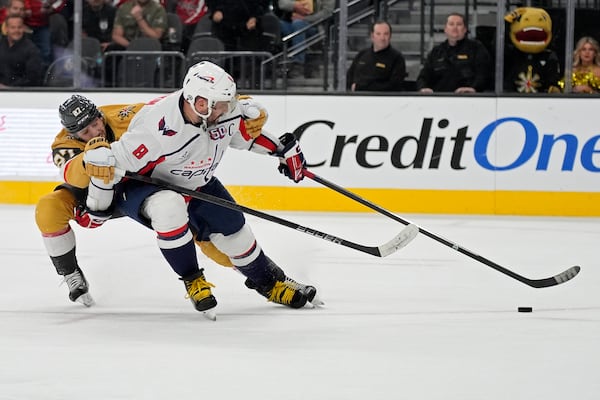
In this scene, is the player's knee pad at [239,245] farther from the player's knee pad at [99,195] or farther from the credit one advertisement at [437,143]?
the credit one advertisement at [437,143]

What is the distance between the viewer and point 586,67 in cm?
824

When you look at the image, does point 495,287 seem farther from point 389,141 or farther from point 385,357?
point 389,141

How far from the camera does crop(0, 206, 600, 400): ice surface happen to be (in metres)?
3.04

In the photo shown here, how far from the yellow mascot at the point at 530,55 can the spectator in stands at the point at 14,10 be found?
3679 mm

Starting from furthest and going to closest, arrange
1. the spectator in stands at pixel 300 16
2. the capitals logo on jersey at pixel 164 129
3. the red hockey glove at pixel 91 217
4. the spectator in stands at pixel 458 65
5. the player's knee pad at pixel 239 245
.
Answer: the spectator in stands at pixel 300 16 < the spectator in stands at pixel 458 65 < the player's knee pad at pixel 239 245 < the red hockey glove at pixel 91 217 < the capitals logo on jersey at pixel 164 129

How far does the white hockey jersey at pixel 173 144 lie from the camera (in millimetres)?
4094

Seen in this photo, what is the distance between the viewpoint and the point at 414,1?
28.1 ft

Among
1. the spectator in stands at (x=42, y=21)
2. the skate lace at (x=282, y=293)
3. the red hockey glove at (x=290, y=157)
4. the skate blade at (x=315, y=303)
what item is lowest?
the skate blade at (x=315, y=303)

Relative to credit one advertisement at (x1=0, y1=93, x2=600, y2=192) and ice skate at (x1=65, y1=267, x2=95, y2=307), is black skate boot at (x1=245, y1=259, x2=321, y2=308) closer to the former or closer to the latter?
ice skate at (x1=65, y1=267, x2=95, y2=307)

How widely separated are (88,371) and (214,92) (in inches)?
46.2

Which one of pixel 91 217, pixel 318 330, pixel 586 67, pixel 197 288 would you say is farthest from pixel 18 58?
pixel 318 330

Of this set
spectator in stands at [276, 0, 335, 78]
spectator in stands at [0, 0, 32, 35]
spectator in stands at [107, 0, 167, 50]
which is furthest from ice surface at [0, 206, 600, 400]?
spectator in stands at [0, 0, 32, 35]

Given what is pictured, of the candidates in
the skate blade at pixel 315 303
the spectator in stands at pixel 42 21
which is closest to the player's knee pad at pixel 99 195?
the skate blade at pixel 315 303

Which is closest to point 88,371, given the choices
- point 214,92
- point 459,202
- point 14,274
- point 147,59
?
point 214,92
